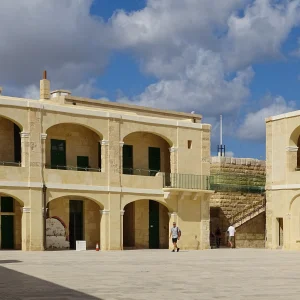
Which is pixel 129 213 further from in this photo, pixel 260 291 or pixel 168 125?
Answer: pixel 260 291

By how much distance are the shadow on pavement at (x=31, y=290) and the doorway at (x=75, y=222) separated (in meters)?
19.5

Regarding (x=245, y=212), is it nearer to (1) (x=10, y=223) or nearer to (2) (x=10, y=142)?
(1) (x=10, y=223)

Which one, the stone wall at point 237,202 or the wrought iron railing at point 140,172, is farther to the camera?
the stone wall at point 237,202

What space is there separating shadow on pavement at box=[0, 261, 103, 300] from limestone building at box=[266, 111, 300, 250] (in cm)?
2340

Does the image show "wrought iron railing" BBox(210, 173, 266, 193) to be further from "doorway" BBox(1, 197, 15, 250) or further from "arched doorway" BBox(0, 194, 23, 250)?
"doorway" BBox(1, 197, 15, 250)

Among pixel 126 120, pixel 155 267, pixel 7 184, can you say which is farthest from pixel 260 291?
pixel 126 120

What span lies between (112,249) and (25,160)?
20.7 feet

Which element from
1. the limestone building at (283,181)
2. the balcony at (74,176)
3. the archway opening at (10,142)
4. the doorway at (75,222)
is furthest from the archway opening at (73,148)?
the limestone building at (283,181)

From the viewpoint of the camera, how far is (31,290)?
13.7 meters

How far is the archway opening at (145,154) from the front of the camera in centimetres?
3853

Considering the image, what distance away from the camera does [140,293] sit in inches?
532

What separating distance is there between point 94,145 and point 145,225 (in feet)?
17.0

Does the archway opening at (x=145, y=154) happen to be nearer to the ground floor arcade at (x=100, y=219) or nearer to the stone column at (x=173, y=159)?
the stone column at (x=173, y=159)

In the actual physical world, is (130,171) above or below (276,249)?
Answer: above
